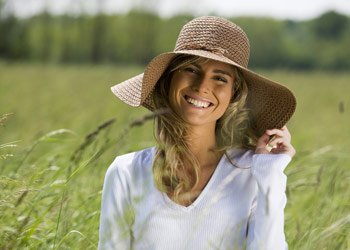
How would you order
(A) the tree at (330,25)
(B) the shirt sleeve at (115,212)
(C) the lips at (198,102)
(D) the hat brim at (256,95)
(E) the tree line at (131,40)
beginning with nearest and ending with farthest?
1. (B) the shirt sleeve at (115,212)
2. (C) the lips at (198,102)
3. (D) the hat brim at (256,95)
4. (E) the tree line at (131,40)
5. (A) the tree at (330,25)

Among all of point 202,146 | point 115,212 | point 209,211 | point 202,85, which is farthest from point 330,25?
point 115,212

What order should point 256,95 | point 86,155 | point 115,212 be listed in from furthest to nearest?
point 86,155, point 256,95, point 115,212

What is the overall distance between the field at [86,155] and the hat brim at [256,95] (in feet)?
0.54

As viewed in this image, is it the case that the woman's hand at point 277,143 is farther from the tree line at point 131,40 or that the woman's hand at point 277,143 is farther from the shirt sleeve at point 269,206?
the tree line at point 131,40

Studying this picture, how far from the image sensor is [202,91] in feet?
6.49

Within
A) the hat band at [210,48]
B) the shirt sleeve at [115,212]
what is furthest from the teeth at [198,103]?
the shirt sleeve at [115,212]

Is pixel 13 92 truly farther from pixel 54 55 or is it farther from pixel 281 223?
pixel 54 55

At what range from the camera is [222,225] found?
6.28ft

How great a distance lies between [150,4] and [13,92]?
2711cm

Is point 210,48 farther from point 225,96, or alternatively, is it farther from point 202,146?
point 202,146

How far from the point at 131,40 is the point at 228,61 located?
38409mm

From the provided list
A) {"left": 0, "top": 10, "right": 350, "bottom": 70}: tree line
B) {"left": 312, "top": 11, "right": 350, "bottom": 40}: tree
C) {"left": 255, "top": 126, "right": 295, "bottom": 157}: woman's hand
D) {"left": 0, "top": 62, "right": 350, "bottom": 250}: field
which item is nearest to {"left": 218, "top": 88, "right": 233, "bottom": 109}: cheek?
{"left": 255, "top": 126, "right": 295, "bottom": 157}: woman's hand

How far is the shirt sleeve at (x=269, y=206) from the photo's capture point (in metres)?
1.78

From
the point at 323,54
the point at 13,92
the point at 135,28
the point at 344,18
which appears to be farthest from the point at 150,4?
the point at 344,18
